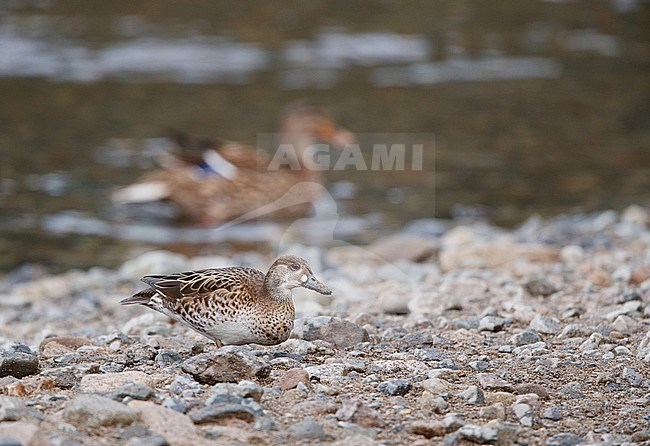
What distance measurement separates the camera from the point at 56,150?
1273cm

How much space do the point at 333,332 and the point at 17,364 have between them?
4.79 feet

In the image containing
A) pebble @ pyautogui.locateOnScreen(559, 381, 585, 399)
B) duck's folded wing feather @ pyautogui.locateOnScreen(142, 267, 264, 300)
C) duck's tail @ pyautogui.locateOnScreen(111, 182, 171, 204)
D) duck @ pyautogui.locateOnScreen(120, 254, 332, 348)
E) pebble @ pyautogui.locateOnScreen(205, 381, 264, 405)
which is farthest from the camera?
duck's tail @ pyautogui.locateOnScreen(111, 182, 171, 204)

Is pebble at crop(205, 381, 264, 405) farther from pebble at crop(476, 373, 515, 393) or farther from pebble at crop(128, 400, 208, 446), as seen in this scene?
pebble at crop(476, 373, 515, 393)

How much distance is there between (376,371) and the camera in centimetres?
443

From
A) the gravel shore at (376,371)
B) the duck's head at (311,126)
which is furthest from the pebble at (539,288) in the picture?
the duck's head at (311,126)

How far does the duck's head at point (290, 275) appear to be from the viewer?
4.70 meters

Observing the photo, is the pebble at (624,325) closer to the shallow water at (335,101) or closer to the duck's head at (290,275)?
the duck's head at (290,275)

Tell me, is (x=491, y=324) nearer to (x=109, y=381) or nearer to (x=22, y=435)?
(x=109, y=381)

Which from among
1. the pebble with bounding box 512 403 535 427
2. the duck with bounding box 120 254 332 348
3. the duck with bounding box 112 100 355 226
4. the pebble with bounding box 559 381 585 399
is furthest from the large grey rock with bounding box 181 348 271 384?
the duck with bounding box 112 100 355 226

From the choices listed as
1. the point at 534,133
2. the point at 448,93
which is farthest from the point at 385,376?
the point at 448,93

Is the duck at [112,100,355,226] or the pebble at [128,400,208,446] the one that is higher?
the duck at [112,100,355,226]

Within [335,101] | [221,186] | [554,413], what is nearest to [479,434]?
[554,413]

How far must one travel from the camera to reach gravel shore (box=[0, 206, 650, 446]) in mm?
3723

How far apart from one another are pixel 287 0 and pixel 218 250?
43.6 feet
